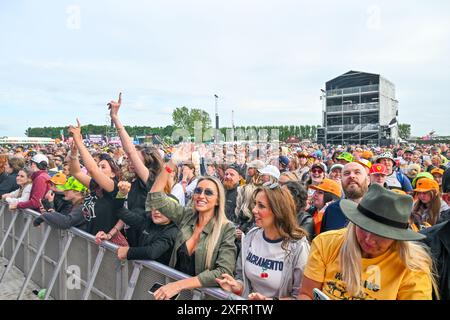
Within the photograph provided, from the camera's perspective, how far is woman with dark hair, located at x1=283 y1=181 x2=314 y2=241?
334 cm

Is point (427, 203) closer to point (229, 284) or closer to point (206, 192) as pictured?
point (206, 192)

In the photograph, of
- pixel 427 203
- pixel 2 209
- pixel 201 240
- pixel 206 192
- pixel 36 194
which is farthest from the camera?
pixel 2 209

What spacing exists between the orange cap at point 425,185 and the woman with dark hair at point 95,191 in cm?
364

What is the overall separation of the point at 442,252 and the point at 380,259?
1.99ft

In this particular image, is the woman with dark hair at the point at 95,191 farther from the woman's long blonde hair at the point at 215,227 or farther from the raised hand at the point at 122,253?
the woman's long blonde hair at the point at 215,227

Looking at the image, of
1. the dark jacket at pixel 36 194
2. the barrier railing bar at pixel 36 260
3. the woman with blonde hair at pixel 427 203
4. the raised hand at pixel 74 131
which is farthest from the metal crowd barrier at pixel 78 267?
the woman with blonde hair at pixel 427 203

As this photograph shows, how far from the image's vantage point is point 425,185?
171 inches

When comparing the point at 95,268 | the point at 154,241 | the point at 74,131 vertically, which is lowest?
the point at 95,268

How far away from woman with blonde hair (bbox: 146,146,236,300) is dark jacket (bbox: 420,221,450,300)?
4.57ft

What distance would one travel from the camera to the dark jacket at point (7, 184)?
6777 millimetres

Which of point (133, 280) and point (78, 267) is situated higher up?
point (133, 280)

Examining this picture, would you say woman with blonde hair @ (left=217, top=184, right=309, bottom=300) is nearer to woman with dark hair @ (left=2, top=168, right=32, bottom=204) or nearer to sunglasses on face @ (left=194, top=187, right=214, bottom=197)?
sunglasses on face @ (left=194, top=187, right=214, bottom=197)

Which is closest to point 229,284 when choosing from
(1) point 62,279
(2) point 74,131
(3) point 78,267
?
(3) point 78,267
